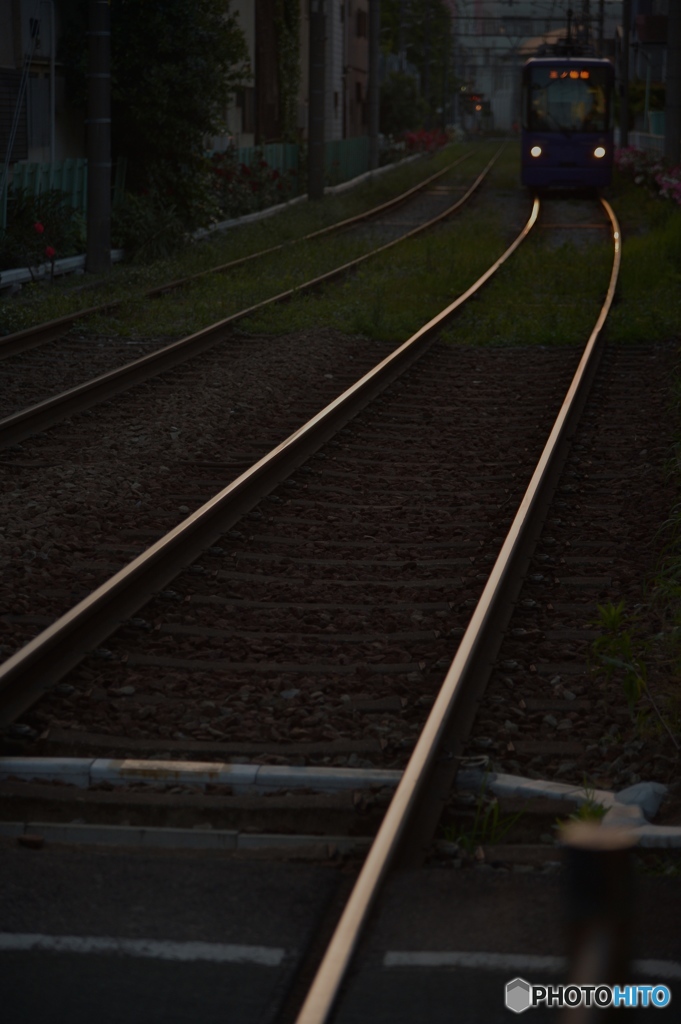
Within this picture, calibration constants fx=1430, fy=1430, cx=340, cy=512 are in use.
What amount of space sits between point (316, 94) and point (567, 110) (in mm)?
5784

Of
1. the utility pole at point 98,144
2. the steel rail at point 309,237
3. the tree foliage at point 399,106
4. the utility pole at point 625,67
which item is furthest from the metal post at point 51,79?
the tree foliage at point 399,106

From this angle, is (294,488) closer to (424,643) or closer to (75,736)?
(424,643)

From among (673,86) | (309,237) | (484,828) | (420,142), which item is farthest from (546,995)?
(420,142)

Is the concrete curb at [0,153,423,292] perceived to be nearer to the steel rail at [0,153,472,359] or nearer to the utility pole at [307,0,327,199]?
the utility pole at [307,0,327,199]

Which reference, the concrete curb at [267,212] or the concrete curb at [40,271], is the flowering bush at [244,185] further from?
the concrete curb at [40,271]

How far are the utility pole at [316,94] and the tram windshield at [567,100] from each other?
475cm

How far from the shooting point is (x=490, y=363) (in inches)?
504

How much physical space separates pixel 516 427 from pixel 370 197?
86.6 feet

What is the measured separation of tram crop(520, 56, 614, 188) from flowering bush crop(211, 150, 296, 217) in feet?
19.5

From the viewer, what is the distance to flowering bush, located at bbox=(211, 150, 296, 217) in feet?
95.2

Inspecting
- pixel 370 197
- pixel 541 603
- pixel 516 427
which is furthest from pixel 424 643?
pixel 370 197

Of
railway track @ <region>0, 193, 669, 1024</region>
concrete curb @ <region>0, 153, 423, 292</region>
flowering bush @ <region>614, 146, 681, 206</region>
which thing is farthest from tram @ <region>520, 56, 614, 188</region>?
railway track @ <region>0, 193, 669, 1024</region>

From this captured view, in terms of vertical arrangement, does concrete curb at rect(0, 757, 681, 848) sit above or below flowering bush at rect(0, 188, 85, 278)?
below

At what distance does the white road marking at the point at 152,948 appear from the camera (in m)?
3.37
